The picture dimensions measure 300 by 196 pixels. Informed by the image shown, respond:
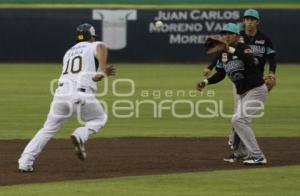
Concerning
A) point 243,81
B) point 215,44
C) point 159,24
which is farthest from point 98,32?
point 215,44

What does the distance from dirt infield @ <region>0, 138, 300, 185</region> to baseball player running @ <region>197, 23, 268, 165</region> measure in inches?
12.2

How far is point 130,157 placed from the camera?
12484mm

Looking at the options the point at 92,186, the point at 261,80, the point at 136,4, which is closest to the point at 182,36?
the point at 136,4

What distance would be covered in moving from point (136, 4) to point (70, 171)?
28.6 meters

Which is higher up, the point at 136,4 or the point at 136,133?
the point at 136,4

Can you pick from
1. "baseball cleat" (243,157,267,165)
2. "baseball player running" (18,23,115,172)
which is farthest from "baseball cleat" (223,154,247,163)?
"baseball player running" (18,23,115,172)

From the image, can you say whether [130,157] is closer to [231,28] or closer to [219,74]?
[219,74]

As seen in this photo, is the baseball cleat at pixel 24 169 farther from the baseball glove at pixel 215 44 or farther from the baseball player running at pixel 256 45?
the baseball player running at pixel 256 45

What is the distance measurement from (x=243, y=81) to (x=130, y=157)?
1937 mm

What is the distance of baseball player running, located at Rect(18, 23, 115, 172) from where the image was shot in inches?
425

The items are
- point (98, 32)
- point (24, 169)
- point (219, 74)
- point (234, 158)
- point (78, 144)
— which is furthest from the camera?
point (98, 32)

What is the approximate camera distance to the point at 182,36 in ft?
115

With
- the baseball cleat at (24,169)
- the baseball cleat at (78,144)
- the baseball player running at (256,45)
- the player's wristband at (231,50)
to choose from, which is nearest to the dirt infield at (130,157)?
the baseball cleat at (24,169)

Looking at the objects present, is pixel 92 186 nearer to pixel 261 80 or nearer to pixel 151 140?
pixel 261 80
